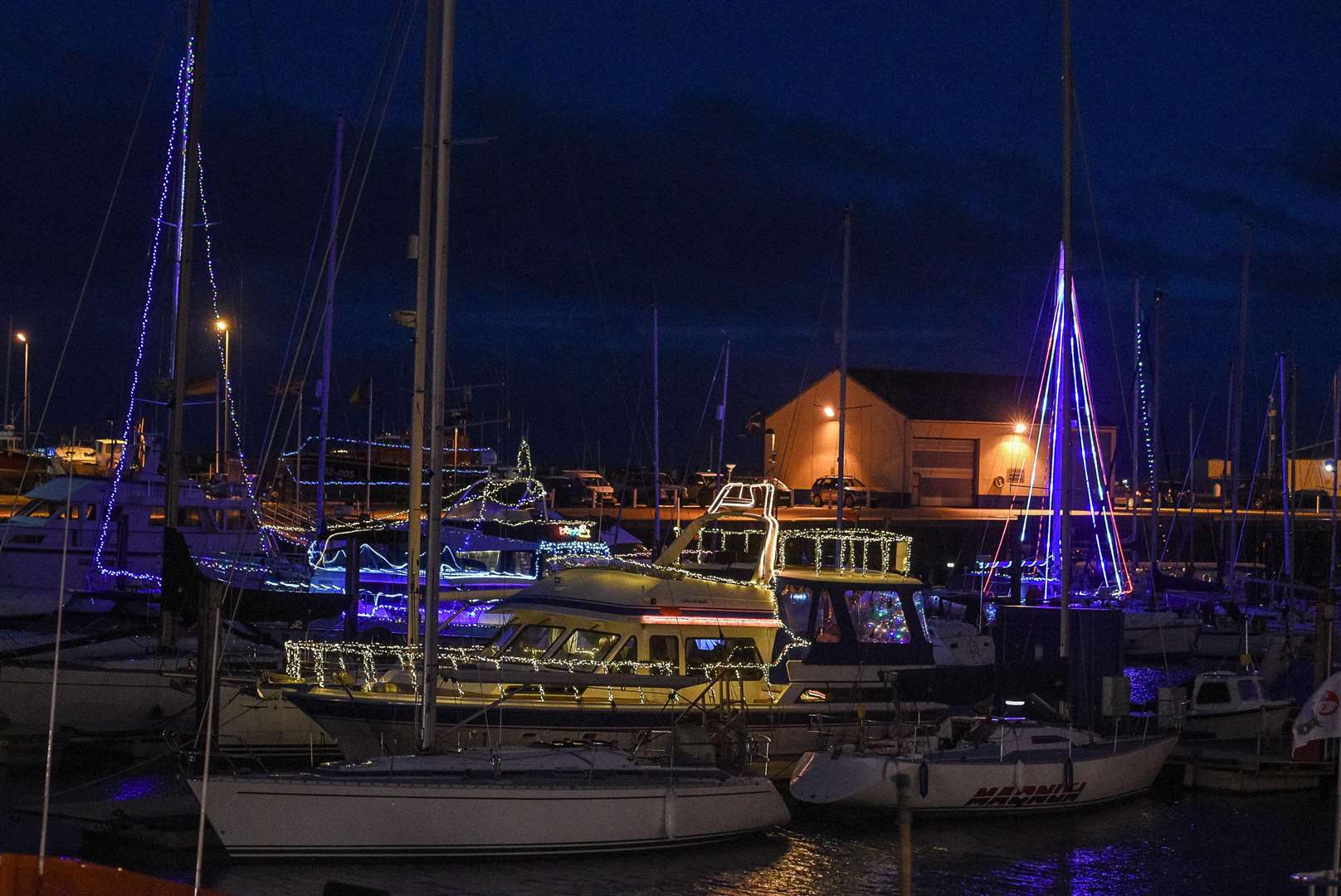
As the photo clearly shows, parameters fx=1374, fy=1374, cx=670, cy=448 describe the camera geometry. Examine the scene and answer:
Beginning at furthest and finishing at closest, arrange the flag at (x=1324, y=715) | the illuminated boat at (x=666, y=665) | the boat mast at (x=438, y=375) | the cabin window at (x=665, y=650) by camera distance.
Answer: the cabin window at (x=665, y=650), the illuminated boat at (x=666, y=665), the boat mast at (x=438, y=375), the flag at (x=1324, y=715)

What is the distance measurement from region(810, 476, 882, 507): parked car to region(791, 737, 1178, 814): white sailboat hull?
3683cm

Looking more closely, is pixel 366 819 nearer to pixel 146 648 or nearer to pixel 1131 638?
pixel 146 648

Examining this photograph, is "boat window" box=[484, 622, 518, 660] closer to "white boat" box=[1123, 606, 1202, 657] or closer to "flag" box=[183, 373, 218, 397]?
"flag" box=[183, 373, 218, 397]

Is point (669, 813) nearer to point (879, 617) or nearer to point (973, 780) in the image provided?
point (973, 780)

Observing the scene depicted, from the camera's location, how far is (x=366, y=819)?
12922mm

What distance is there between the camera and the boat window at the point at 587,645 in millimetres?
16938

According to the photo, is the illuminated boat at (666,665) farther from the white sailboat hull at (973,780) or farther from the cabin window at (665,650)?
the white sailboat hull at (973,780)

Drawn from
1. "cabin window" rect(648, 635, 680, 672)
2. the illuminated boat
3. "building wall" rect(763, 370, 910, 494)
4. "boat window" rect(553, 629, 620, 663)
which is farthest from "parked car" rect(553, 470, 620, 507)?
"cabin window" rect(648, 635, 680, 672)

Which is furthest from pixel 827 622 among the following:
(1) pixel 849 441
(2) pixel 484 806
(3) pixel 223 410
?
(1) pixel 849 441

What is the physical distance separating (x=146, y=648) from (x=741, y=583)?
9490 millimetres

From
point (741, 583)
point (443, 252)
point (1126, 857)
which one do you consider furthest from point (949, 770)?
point (443, 252)

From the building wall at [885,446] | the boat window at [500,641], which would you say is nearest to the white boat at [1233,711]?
the boat window at [500,641]

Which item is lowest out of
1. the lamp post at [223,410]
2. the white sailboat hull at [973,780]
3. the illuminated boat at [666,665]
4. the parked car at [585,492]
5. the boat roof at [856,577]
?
the white sailboat hull at [973,780]

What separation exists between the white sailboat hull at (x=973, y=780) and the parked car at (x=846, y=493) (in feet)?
121
